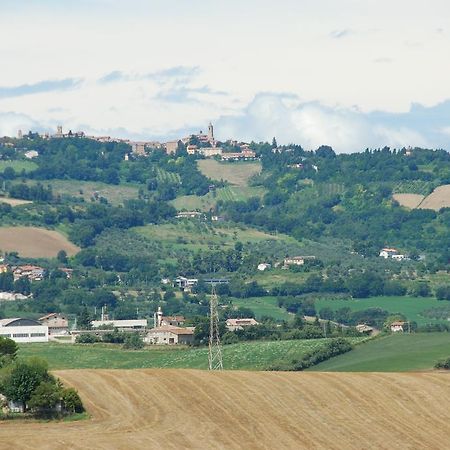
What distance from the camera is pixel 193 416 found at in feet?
294

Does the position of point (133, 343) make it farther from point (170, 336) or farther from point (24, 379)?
point (24, 379)

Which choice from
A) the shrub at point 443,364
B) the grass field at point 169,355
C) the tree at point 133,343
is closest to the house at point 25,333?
the tree at point 133,343

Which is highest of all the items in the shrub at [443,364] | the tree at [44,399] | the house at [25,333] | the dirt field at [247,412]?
the tree at [44,399]

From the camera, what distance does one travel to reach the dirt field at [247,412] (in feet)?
275

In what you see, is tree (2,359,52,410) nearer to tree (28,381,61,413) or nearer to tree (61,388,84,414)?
tree (28,381,61,413)

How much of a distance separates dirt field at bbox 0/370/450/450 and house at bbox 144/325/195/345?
7329 centimetres

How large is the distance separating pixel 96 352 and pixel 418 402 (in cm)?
6735

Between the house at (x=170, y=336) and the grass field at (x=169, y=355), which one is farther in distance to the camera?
the house at (x=170, y=336)

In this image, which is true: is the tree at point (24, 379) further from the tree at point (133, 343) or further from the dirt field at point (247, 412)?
the tree at point (133, 343)

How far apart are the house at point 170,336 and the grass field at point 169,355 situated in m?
11.1

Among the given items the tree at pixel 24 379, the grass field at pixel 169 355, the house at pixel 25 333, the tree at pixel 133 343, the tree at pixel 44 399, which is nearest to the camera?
the tree at pixel 44 399

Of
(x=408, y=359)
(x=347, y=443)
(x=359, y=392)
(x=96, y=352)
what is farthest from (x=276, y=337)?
(x=347, y=443)

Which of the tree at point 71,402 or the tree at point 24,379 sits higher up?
the tree at point 24,379

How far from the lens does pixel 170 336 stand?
184 metres
